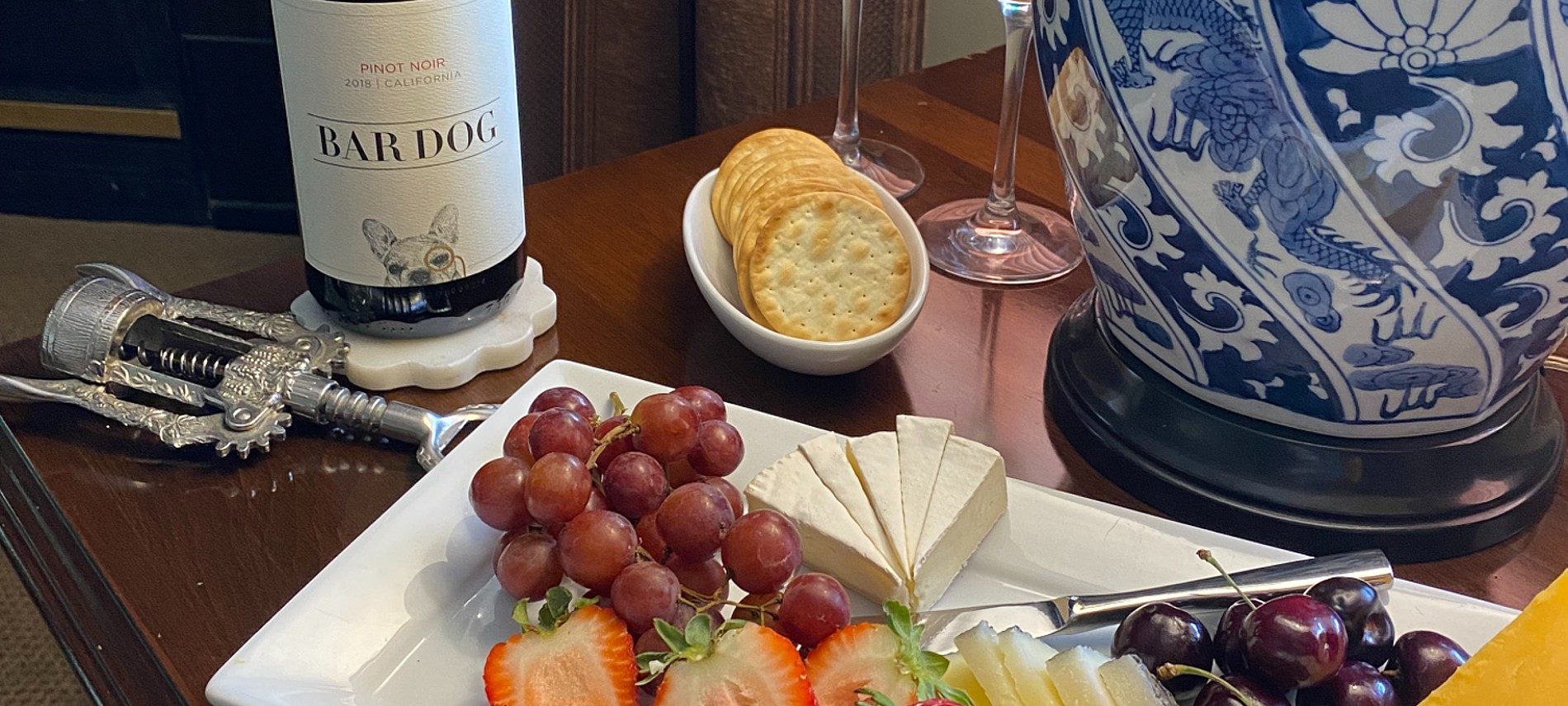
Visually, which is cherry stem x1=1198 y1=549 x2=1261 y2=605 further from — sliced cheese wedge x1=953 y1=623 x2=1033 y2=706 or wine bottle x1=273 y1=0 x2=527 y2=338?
wine bottle x1=273 y1=0 x2=527 y2=338

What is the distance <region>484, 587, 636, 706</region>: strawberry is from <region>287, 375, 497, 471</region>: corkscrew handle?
168 mm

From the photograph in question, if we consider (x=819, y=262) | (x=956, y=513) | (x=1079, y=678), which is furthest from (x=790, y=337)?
(x=1079, y=678)

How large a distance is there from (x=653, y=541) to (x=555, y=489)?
0.16 ft

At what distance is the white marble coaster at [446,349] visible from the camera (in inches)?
25.1

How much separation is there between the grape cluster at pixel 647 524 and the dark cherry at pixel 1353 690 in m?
0.17

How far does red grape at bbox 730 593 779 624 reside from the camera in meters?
0.47

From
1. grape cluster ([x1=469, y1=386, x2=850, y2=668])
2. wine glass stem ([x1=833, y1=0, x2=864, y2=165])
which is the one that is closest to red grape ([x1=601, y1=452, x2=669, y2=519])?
grape cluster ([x1=469, y1=386, x2=850, y2=668])

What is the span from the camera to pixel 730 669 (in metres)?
0.41

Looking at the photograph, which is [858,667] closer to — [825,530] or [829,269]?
[825,530]

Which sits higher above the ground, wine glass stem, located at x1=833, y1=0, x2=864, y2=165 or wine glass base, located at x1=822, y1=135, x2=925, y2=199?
wine glass stem, located at x1=833, y1=0, x2=864, y2=165

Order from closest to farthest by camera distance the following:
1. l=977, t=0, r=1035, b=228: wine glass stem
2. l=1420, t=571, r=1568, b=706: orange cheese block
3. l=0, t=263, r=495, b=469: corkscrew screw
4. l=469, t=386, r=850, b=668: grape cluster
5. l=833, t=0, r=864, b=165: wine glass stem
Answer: l=1420, t=571, r=1568, b=706: orange cheese block < l=469, t=386, r=850, b=668: grape cluster < l=0, t=263, r=495, b=469: corkscrew screw < l=977, t=0, r=1035, b=228: wine glass stem < l=833, t=0, r=864, b=165: wine glass stem

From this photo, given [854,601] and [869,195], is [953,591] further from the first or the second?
[869,195]

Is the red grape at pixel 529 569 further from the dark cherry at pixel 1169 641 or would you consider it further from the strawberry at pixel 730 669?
the dark cherry at pixel 1169 641

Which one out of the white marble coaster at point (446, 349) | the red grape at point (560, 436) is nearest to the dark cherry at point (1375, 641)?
the red grape at point (560, 436)
